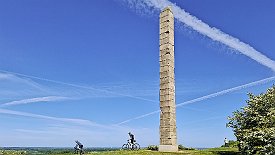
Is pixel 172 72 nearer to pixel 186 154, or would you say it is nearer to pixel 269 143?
pixel 186 154

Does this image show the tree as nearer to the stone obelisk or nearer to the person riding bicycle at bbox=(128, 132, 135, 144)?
the stone obelisk

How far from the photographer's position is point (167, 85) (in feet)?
126

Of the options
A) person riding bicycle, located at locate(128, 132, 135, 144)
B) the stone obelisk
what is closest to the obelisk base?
the stone obelisk

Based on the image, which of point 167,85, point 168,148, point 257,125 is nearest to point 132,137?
point 168,148

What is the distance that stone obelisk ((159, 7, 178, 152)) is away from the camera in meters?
37.2

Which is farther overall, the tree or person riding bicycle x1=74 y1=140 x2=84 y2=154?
person riding bicycle x1=74 y1=140 x2=84 y2=154

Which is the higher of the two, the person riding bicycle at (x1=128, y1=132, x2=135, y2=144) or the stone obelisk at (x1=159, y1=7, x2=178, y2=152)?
the stone obelisk at (x1=159, y1=7, x2=178, y2=152)

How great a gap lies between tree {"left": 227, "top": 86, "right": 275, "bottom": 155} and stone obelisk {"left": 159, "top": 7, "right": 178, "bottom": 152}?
254 inches

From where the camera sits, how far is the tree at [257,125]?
29.9 metres

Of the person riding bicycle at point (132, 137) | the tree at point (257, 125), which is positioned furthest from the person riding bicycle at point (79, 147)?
the tree at point (257, 125)

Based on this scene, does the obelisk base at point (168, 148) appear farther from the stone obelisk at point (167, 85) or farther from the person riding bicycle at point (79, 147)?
the person riding bicycle at point (79, 147)

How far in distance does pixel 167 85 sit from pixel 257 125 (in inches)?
422

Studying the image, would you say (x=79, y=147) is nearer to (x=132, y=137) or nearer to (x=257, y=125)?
(x=132, y=137)

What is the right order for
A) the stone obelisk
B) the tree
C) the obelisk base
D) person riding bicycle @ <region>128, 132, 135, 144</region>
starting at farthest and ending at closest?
person riding bicycle @ <region>128, 132, 135, 144</region>, the stone obelisk, the obelisk base, the tree
